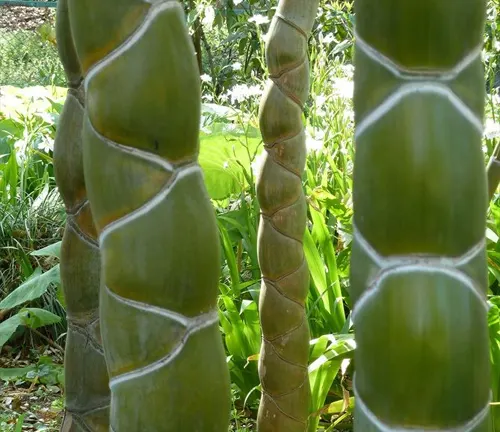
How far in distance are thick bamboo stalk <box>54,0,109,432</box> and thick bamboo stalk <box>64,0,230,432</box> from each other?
A: 1.07 ft

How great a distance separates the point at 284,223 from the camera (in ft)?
4.27

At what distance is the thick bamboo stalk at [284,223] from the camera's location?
1252mm

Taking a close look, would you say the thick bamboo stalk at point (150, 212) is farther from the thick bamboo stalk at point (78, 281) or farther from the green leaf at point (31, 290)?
the green leaf at point (31, 290)

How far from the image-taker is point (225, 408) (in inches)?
21.5

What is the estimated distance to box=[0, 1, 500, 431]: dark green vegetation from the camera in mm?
2135

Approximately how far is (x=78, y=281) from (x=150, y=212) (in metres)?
0.40

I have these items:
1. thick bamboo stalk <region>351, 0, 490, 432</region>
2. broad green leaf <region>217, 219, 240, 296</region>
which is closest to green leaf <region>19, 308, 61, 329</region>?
broad green leaf <region>217, 219, 240, 296</region>

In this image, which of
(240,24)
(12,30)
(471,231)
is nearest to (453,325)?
(471,231)

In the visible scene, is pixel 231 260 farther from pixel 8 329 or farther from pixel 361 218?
pixel 361 218

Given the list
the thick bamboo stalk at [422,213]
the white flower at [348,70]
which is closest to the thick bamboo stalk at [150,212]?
the thick bamboo stalk at [422,213]

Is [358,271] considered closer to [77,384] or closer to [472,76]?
[472,76]

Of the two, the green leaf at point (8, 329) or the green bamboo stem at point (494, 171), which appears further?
the green leaf at point (8, 329)

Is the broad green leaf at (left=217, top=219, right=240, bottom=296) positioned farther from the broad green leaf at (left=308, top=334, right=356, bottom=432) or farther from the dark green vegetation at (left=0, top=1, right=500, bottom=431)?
the broad green leaf at (left=308, top=334, right=356, bottom=432)

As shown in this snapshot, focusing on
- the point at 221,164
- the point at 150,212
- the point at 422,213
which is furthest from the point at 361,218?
the point at 221,164
